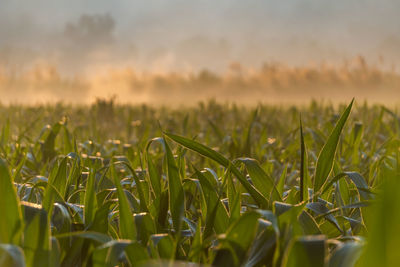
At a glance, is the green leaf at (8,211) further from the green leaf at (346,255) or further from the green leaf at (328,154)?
the green leaf at (328,154)

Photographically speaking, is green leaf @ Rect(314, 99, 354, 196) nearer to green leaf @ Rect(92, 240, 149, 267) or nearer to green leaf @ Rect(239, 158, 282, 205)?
green leaf @ Rect(239, 158, 282, 205)

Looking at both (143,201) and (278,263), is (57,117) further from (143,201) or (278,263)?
(278,263)

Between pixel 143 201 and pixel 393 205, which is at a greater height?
pixel 393 205

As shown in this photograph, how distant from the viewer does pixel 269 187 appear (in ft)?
5.00

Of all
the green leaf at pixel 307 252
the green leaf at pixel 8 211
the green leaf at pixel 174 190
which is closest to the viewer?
the green leaf at pixel 307 252

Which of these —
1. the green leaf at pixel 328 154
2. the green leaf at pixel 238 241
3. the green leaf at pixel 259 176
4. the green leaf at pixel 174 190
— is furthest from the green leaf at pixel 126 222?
the green leaf at pixel 328 154

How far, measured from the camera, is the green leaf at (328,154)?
145 centimetres

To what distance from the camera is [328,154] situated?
1492 millimetres

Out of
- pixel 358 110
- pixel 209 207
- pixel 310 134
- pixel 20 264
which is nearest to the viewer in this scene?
pixel 20 264

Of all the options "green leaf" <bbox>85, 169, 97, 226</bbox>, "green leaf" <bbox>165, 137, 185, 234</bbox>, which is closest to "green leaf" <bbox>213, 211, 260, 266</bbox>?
"green leaf" <bbox>165, 137, 185, 234</bbox>

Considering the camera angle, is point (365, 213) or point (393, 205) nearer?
point (393, 205)

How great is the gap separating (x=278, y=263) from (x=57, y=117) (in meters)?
5.53

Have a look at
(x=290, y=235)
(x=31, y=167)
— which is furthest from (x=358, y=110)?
(x=290, y=235)

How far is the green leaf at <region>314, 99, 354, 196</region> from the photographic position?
4.76 feet
